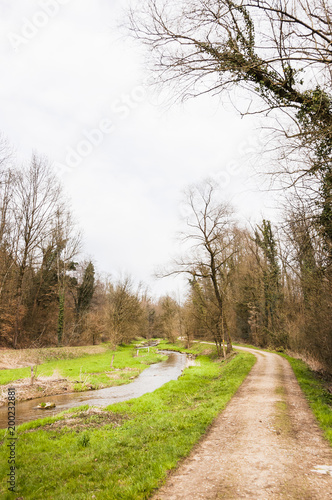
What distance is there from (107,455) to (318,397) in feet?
21.8

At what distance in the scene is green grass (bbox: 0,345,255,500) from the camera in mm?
4305

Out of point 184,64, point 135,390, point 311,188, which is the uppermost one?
point 184,64

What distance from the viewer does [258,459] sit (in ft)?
15.2

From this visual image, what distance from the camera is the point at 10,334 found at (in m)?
25.7

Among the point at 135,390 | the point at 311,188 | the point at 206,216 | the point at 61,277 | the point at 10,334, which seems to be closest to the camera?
the point at 311,188

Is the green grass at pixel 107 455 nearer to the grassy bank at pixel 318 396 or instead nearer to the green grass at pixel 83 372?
the grassy bank at pixel 318 396

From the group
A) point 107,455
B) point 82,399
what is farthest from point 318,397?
point 82,399

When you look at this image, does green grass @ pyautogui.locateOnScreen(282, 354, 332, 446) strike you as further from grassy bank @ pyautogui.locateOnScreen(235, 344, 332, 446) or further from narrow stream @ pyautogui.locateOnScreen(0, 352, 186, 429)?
narrow stream @ pyautogui.locateOnScreen(0, 352, 186, 429)

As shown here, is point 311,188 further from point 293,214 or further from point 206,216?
point 206,216

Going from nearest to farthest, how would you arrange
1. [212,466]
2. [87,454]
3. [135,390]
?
1. [212,466]
2. [87,454]
3. [135,390]

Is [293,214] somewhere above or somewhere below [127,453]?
above

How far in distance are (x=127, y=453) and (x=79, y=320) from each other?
29750mm

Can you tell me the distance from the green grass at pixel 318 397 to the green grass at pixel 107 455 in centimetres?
256

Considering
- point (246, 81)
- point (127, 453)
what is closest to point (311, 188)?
point (246, 81)
